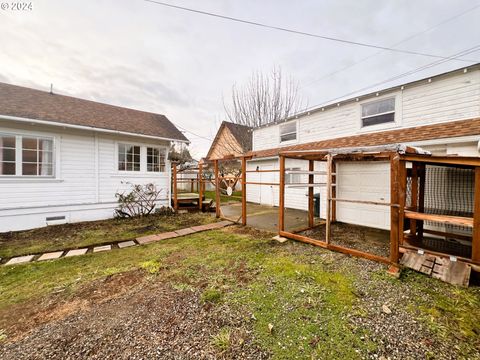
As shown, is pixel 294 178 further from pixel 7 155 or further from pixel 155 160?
pixel 7 155

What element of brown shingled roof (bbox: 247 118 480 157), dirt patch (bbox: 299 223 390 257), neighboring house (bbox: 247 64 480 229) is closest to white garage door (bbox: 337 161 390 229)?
neighboring house (bbox: 247 64 480 229)

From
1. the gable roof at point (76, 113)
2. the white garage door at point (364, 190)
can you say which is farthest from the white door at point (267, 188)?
the gable roof at point (76, 113)

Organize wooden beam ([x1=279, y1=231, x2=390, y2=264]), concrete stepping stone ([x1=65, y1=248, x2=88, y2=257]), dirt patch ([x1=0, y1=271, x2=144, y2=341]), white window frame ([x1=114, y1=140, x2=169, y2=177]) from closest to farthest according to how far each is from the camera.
A: 1. dirt patch ([x1=0, y1=271, x2=144, y2=341])
2. wooden beam ([x1=279, y1=231, x2=390, y2=264])
3. concrete stepping stone ([x1=65, y1=248, x2=88, y2=257])
4. white window frame ([x1=114, y1=140, x2=169, y2=177])

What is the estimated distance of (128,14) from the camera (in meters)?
6.43

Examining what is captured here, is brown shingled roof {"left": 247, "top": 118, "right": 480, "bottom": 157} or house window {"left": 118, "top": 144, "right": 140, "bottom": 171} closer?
brown shingled roof {"left": 247, "top": 118, "right": 480, "bottom": 157}

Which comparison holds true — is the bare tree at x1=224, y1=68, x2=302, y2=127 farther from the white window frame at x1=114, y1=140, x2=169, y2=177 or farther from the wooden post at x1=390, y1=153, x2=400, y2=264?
the wooden post at x1=390, y1=153, x2=400, y2=264

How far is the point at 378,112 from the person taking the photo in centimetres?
740

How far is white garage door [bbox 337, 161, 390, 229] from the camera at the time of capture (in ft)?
21.2

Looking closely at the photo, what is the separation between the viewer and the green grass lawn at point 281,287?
7.14 feet

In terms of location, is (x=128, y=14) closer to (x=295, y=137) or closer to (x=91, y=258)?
(x=91, y=258)

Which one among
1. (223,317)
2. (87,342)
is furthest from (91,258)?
(223,317)

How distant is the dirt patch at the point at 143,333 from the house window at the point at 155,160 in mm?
6908

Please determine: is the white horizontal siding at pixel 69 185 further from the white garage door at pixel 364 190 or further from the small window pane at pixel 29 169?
the white garage door at pixel 364 190

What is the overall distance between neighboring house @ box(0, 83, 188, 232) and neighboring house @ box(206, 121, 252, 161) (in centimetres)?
782
